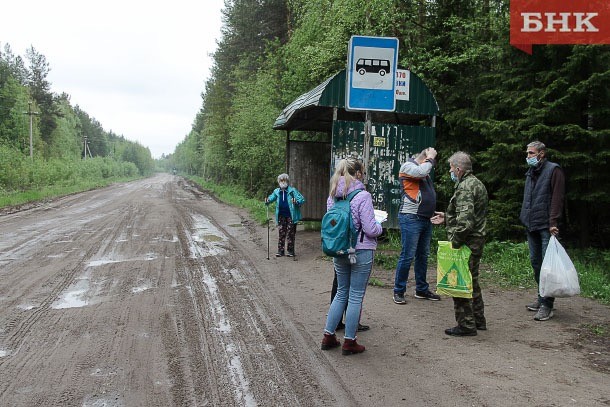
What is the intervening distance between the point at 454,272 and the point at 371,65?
3057mm

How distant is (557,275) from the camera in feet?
18.2

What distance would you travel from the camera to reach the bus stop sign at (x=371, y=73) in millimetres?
6574

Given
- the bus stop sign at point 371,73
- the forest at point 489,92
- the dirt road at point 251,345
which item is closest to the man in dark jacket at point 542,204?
the dirt road at point 251,345

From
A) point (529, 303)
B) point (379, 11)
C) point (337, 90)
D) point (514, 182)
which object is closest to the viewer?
point (529, 303)

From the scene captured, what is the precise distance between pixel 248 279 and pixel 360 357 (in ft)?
11.8

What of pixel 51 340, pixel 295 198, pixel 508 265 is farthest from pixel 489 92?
pixel 51 340

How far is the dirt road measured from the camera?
3852 mm

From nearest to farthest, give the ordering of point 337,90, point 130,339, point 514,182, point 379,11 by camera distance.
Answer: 1. point 130,339
2. point 514,182
3. point 337,90
4. point 379,11

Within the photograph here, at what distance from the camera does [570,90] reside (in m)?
8.42

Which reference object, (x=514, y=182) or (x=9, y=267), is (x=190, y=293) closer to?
(x=9, y=267)

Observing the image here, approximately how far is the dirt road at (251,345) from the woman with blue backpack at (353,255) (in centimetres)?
29

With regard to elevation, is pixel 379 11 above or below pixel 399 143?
above

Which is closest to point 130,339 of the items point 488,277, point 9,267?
point 9,267

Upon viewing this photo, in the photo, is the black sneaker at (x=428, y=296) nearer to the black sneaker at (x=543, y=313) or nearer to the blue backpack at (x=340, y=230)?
the black sneaker at (x=543, y=313)
